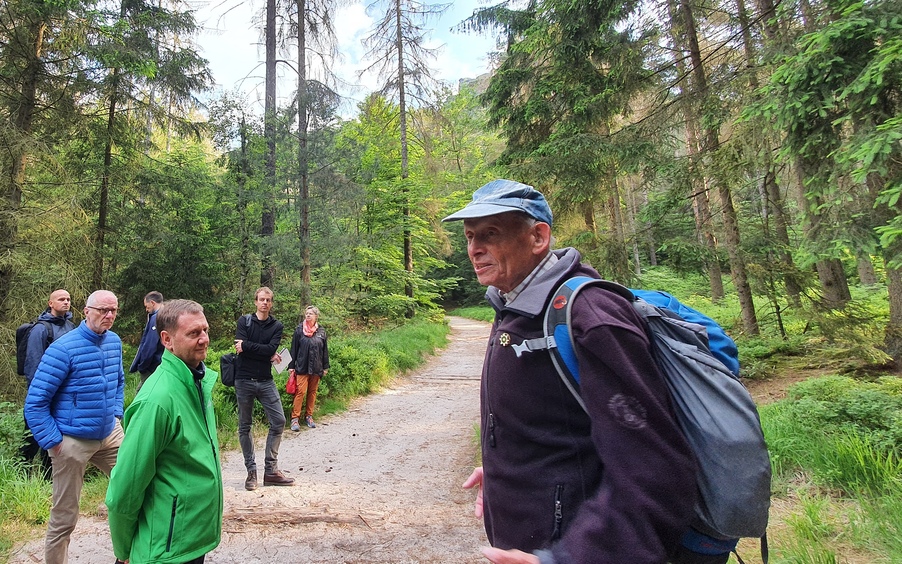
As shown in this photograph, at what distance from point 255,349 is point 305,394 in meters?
3.06

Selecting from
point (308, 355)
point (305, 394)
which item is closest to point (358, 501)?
point (308, 355)

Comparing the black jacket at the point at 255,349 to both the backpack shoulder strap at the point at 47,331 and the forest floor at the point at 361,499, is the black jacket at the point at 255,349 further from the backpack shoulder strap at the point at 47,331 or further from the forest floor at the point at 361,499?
the backpack shoulder strap at the point at 47,331

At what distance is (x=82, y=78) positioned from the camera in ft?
31.2

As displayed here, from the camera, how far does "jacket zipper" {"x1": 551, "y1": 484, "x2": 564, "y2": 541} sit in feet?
4.06

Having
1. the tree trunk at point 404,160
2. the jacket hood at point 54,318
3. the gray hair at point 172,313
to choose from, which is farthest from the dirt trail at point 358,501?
the tree trunk at point 404,160

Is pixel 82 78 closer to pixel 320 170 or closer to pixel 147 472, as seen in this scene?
pixel 320 170

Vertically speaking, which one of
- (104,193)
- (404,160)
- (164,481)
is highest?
(404,160)

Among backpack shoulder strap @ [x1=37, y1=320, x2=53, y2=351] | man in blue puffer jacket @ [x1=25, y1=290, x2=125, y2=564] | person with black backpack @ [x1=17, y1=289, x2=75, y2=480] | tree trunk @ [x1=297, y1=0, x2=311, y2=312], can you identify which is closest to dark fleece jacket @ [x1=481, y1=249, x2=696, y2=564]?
man in blue puffer jacket @ [x1=25, y1=290, x2=125, y2=564]

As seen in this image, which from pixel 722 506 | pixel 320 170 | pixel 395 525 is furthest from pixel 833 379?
pixel 320 170

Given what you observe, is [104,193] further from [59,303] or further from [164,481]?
[164,481]

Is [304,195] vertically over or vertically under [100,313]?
over

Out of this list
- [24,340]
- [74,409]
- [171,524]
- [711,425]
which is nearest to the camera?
[711,425]

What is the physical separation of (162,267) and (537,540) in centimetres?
1464

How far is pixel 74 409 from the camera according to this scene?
349cm
